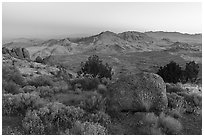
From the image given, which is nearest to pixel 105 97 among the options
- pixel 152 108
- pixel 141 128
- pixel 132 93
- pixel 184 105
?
pixel 132 93

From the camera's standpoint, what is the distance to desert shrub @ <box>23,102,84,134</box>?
7.85 metres

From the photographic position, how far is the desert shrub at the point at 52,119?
785cm

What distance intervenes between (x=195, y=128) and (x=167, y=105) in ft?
5.84

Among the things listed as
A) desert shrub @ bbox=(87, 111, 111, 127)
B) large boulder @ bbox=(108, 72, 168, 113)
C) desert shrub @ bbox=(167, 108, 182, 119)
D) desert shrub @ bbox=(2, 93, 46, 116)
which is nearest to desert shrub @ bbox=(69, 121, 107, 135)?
desert shrub @ bbox=(87, 111, 111, 127)

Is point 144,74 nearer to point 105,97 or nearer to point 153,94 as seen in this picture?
point 153,94

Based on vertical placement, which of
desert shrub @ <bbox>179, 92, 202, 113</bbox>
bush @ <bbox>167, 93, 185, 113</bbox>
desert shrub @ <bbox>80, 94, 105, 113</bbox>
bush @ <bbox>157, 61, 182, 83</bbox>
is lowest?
bush @ <bbox>157, 61, 182, 83</bbox>

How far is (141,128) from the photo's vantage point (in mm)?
8430

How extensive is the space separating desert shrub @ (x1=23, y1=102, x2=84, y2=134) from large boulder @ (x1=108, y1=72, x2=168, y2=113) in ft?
4.73

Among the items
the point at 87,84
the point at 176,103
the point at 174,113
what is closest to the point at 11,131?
the point at 174,113

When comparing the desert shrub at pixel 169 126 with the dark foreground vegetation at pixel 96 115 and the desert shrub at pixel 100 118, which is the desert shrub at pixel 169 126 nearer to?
the dark foreground vegetation at pixel 96 115

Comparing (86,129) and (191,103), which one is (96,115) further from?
(191,103)

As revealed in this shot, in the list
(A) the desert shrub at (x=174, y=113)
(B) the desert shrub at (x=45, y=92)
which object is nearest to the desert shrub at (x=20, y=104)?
(B) the desert shrub at (x=45, y=92)

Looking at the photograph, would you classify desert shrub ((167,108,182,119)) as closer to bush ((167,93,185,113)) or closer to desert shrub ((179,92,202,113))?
bush ((167,93,185,113))

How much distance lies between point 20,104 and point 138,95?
403 centimetres
